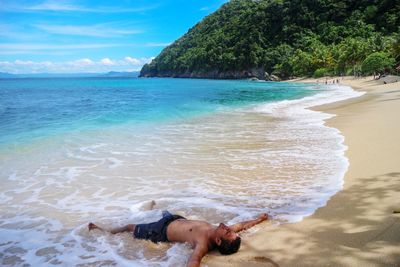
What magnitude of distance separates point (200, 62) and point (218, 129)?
151 metres

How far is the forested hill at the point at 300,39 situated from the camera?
97.4m

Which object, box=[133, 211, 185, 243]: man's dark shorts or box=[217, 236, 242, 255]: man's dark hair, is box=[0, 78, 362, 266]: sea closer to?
box=[133, 211, 185, 243]: man's dark shorts

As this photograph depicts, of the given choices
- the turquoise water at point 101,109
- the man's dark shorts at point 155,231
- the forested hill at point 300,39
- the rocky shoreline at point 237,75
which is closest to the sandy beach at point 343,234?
the man's dark shorts at point 155,231

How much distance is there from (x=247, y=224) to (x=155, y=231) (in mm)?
1398

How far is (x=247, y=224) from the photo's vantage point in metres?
5.29

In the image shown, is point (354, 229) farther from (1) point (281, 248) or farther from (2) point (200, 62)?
(2) point (200, 62)

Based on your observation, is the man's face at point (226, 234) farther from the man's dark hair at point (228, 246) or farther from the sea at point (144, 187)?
the sea at point (144, 187)

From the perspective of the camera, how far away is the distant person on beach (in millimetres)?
4508

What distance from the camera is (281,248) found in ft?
15.1

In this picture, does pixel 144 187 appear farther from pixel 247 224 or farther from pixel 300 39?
pixel 300 39

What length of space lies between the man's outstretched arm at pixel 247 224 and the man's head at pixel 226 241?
22.2 inches

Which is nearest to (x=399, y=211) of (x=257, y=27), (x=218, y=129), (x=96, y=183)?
(x=96, y=183)

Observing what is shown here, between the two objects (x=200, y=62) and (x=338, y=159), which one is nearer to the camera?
(x=338, y=159)

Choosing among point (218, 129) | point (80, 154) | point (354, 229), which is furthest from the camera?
point (218, 129)
